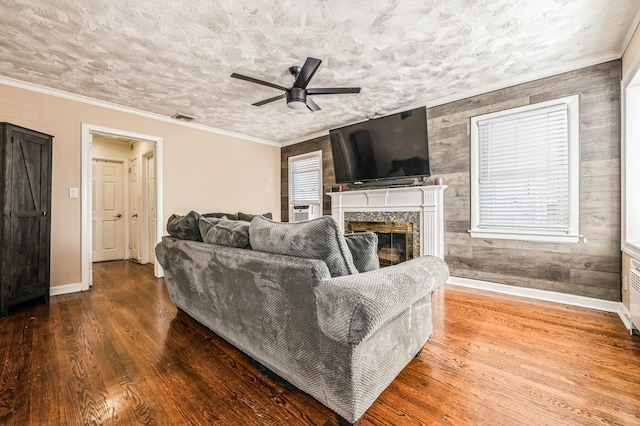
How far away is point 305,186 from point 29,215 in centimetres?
391

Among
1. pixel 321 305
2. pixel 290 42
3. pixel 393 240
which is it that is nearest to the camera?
pixel 321 305

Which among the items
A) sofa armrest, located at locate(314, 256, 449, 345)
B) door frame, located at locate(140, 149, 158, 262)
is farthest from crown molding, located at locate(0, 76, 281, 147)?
sofa armrest, located at locate(314, 256, 449, 345)

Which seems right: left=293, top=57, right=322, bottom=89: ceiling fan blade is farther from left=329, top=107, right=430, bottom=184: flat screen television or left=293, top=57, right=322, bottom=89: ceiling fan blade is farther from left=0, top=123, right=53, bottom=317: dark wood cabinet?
left=0, top=123, right=53, bottom=317: dark wood cabinet

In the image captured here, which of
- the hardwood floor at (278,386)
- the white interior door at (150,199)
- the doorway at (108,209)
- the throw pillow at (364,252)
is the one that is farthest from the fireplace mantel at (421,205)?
the doorway at (108,209)

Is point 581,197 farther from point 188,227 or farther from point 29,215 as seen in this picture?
point 29,215

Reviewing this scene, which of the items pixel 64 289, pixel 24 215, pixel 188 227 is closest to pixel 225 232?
pixel 188 227

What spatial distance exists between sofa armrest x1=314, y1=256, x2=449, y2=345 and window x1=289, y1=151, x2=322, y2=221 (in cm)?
408

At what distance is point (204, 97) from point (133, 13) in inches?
60.0

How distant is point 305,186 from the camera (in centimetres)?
560

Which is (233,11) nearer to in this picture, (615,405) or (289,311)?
(289,311)

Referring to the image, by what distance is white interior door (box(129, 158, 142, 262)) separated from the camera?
5492 millimetres

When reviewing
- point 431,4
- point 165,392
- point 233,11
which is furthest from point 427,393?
point 233,11

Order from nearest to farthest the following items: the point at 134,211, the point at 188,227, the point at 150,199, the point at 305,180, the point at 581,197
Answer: the point at 188,227
the point at 581,197
the point at 150,199
the point at 305,180
the point at 134,211

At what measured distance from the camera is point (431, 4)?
2.00 meters
